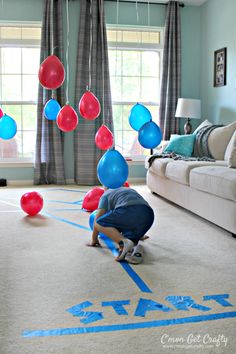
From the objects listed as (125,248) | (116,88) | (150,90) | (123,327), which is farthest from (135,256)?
(150,90)

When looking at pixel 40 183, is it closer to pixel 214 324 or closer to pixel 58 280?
pixel 58 280

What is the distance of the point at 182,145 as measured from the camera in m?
5.18

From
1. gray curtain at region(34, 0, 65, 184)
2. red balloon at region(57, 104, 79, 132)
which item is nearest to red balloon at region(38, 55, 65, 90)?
red balloon at region(57, 104, 79, 132)

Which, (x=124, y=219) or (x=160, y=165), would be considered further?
(x=160, y=165)

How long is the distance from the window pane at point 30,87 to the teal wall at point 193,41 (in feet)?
1.77

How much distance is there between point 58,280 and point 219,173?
1729mm

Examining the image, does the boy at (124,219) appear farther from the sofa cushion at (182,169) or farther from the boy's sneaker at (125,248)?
the sofa cushion at (182,169)

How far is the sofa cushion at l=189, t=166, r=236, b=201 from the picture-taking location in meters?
3.21

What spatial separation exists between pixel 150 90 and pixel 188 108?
0.96m

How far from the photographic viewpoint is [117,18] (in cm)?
628

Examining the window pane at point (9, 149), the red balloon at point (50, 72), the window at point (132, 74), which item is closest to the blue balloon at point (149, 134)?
the red balloon at point (50, 72)

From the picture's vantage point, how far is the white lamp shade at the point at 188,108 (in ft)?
19.6

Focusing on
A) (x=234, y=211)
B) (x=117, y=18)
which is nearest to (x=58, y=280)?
(x=234, y=211)

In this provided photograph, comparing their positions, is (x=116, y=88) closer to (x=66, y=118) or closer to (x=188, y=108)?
(x=188, y=108)
